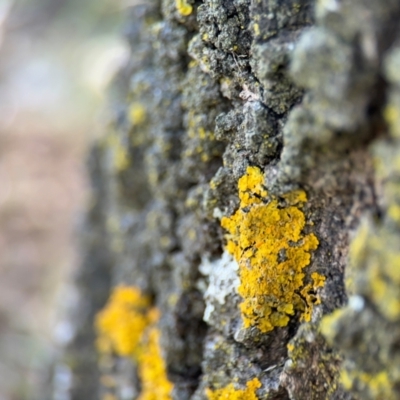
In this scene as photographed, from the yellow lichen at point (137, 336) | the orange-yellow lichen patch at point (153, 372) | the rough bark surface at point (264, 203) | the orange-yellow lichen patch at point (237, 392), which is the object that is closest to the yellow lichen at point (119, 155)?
the rough bark surface at point (264, 203)

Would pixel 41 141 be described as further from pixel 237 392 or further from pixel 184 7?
pixel 237 392

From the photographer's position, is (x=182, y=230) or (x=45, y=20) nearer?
(x=182, y=230)

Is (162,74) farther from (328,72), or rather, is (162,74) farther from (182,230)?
(328,72)

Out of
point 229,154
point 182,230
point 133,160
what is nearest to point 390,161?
point 229,154

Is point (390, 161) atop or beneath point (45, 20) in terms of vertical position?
atop

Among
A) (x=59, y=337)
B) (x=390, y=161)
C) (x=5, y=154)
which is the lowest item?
(x=5, y=154)

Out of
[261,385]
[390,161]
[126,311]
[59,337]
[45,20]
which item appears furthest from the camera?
[45,20]

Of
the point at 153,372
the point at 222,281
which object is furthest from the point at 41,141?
the point at 222,281

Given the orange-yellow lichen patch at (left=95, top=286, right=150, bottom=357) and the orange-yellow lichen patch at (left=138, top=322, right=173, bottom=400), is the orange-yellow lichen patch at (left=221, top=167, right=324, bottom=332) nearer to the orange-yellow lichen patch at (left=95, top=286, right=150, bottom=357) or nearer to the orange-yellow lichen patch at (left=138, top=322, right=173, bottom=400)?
the orange-yellow lichen patch at (left=138, top=322, right=173, bottom=400)
